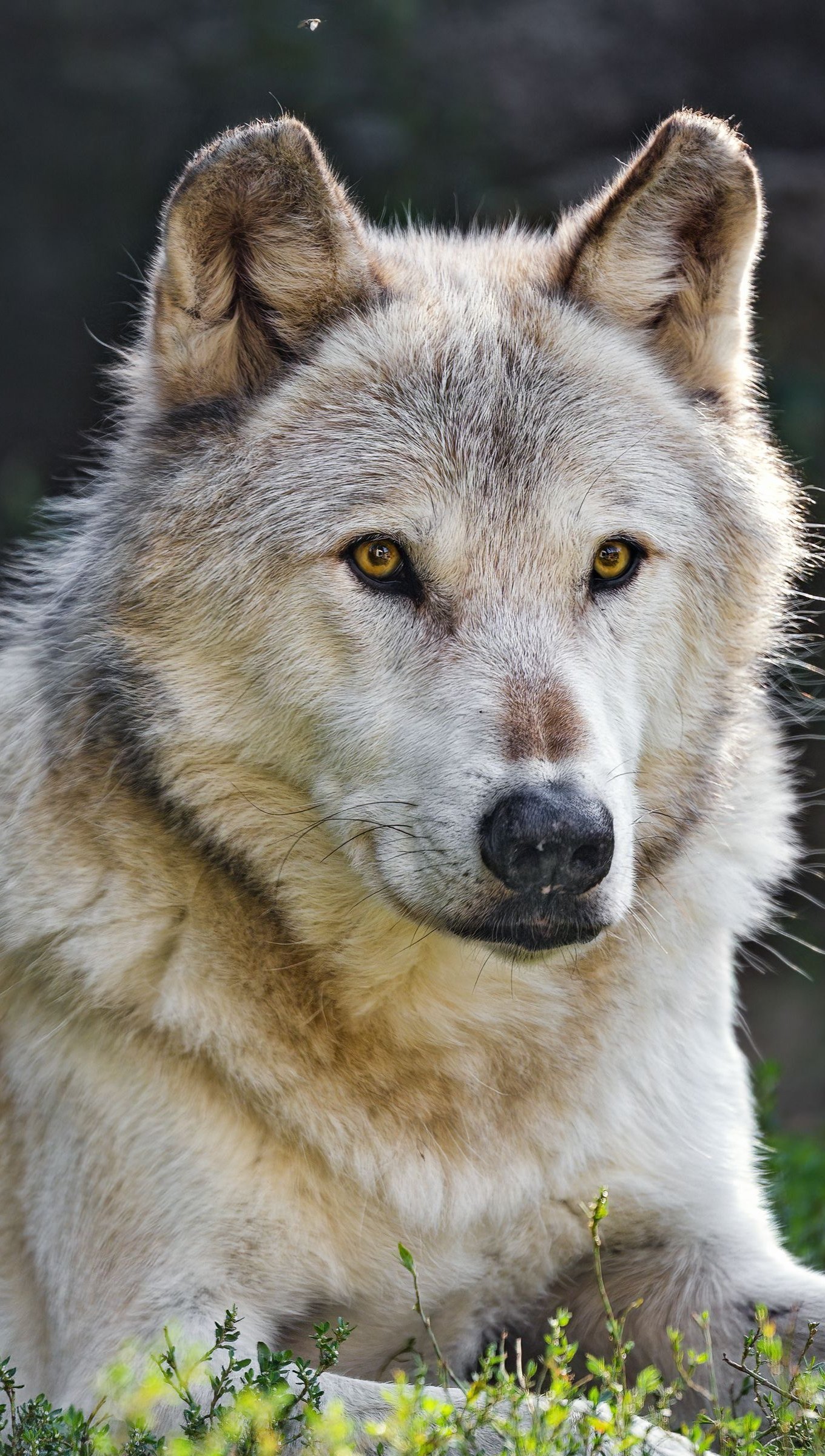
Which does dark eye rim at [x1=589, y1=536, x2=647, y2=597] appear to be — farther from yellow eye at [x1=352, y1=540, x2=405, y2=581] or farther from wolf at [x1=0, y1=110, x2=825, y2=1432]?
yellow eye at [x1=352, y1=540, x2=405, y2=581]

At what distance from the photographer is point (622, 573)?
9.42ft

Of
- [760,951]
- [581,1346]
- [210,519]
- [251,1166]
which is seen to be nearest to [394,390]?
[210,519]

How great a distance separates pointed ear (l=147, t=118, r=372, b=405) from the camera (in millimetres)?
2789

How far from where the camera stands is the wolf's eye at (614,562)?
2.84 metres

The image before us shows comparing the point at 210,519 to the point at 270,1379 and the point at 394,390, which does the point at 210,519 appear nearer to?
the point at 394,390

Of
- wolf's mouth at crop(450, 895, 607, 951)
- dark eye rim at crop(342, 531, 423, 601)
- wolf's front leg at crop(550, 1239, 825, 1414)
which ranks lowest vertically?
wolf's front leg at crop(550, 1239, 825, 1414)

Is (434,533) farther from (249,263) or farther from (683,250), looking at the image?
(683,250)

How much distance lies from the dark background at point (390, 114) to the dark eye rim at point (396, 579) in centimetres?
382

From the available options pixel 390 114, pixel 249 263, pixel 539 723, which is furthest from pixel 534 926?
pixel 390 114

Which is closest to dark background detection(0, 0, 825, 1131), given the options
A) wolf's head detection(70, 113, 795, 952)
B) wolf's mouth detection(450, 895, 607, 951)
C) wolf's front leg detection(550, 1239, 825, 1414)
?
wolf's head detection(70, 113, 795, 952)

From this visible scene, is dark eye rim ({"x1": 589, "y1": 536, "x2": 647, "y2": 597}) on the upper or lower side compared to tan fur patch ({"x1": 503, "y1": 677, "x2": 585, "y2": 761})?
upper

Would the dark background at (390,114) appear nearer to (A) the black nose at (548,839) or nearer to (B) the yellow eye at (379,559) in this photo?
(B) the yellow eye at (379,559)

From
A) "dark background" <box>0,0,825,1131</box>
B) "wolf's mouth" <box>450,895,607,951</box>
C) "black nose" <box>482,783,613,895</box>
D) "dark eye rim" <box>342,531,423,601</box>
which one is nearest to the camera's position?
"black nose" <box>482,783,613,895</box>

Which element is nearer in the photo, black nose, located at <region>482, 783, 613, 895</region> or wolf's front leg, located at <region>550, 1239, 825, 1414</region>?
black nose, located at <region>482, 783, 613, 895</region>
